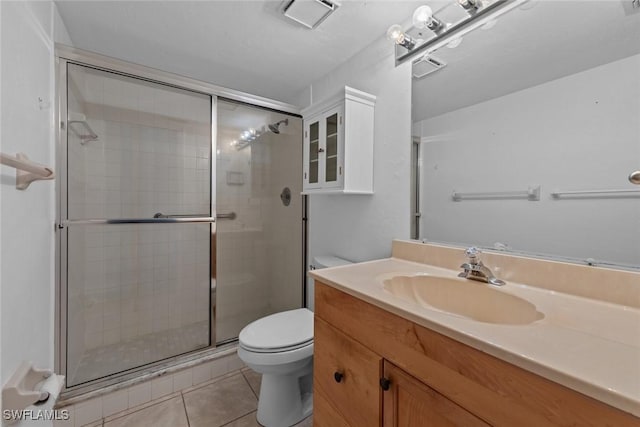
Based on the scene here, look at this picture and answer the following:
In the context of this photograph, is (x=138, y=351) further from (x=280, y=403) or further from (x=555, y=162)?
(x=555, y=162)

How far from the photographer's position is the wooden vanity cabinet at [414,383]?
17.2 inches

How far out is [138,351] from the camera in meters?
1.74

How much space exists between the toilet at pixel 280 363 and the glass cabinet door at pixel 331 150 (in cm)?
87

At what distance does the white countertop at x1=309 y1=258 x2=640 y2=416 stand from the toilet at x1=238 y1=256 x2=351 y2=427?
63 centimetres

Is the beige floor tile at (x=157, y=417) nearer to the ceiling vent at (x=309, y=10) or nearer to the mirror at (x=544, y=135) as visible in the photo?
the mirror at (x=544, y=135)

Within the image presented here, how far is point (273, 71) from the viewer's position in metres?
1.92

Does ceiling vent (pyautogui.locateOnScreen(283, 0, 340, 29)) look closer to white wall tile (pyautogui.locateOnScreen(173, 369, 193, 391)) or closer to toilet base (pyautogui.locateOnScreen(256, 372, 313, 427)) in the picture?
toilet base (pyautogui.locateOnScreen(256, 372, 313, 427))

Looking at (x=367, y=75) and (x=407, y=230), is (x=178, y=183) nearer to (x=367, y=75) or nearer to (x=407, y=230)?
(x=367, y=75)

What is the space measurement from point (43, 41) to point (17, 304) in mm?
1129

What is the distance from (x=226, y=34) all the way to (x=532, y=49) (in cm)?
151

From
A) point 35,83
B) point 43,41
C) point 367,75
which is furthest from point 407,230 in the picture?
point 43,41

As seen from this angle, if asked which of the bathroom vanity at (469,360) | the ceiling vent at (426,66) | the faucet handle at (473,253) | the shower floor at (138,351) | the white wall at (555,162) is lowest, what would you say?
the shower floor at (138,351)

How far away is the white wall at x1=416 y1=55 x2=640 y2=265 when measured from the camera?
73cm

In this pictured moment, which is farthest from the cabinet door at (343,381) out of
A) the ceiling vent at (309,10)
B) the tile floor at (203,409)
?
the ceiling vent at (309,10)
